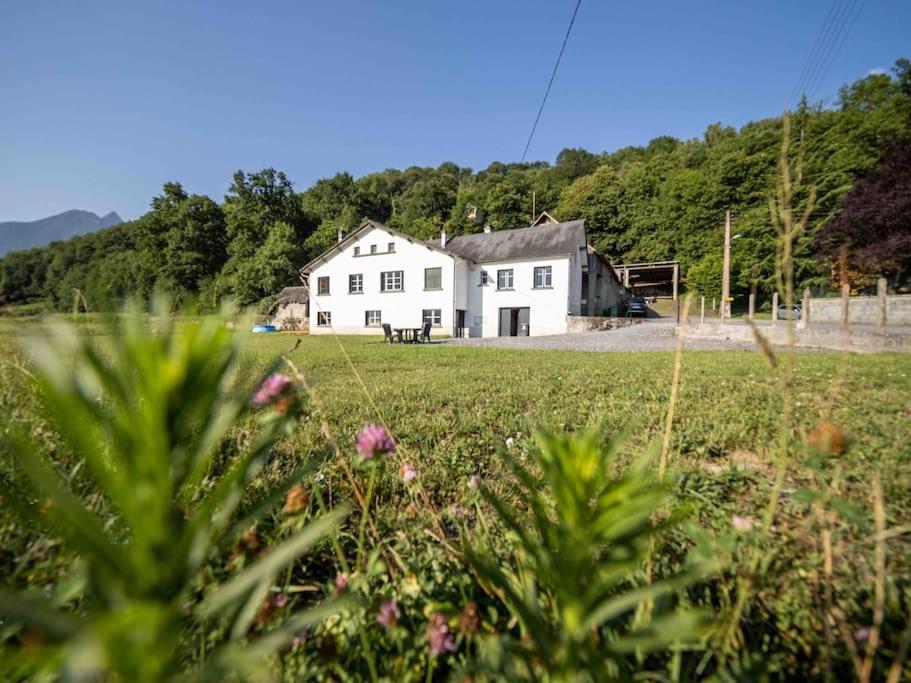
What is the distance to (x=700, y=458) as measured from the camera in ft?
7.97

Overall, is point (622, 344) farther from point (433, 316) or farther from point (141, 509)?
point (141, 509)

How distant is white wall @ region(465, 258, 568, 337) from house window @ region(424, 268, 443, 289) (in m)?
2.33

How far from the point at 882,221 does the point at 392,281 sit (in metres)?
28.0

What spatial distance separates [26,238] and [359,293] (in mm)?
102101

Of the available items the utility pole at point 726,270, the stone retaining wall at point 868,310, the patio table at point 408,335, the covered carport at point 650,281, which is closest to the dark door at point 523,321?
the patio table at point 408,335

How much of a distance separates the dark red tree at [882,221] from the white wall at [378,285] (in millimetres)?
20472

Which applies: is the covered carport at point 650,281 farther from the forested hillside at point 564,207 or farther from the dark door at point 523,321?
the dark door at point 523,321

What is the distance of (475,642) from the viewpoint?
946 mm

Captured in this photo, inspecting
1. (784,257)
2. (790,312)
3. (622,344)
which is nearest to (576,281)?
(622,344)

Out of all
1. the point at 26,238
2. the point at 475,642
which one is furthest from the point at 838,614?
the point at 26,238

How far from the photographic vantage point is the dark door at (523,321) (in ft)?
77.2

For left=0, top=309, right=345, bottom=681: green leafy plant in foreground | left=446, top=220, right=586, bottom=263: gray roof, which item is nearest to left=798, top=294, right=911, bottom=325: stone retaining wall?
left=446, top=220, right=586, bottom=263: gray roof

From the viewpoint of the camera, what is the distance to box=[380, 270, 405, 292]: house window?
24625 mm

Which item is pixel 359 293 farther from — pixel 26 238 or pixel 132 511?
pixel 26 238
